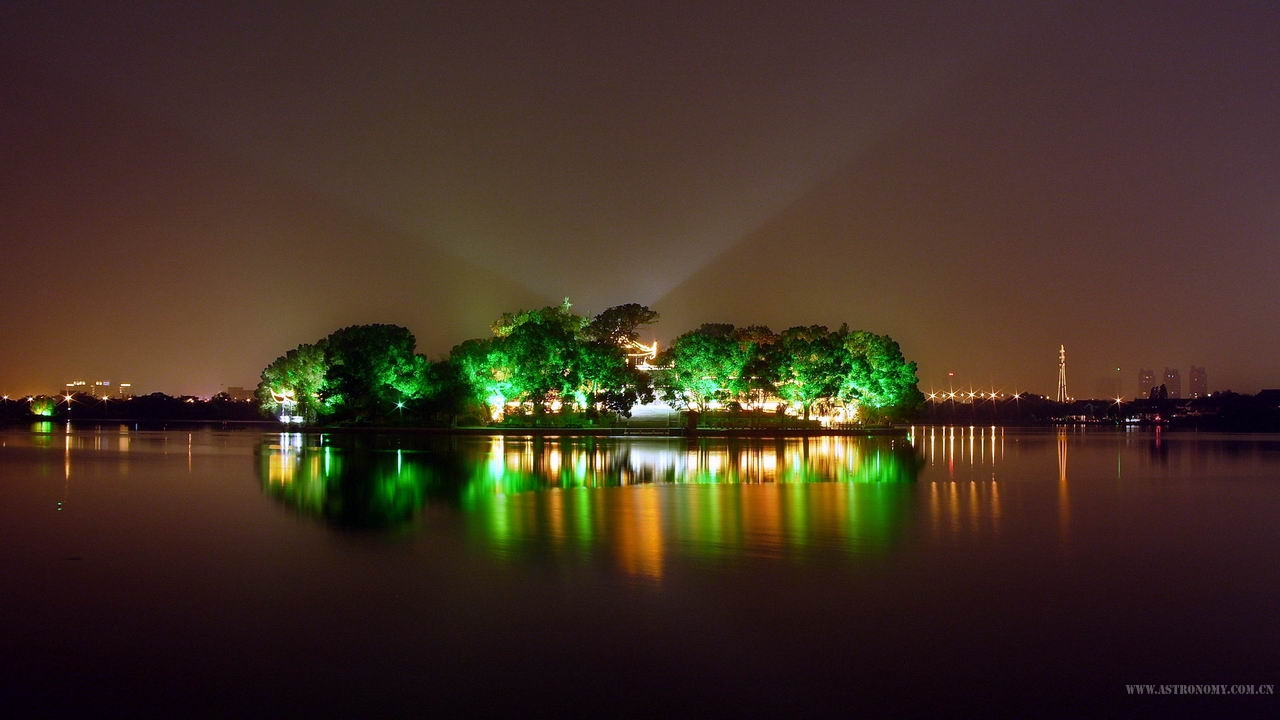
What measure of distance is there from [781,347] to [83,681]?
222 ft

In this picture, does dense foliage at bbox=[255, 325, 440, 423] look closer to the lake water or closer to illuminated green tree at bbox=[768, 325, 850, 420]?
illuminated green tree at bbox=[768, 325, 850, 420]

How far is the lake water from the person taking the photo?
7898 mm

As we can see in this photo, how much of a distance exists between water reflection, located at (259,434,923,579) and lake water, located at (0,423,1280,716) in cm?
16

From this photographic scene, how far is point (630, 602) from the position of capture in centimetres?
1102

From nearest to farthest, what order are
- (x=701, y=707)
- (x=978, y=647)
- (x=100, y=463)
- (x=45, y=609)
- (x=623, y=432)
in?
(x=701, y=707)
(x=978, y=647)
(x=45, y=609)
(x=100, y=463)
(x=623, y=432)

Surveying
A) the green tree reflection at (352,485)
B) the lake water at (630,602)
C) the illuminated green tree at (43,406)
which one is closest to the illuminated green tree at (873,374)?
the green tree reflection at (352,485)

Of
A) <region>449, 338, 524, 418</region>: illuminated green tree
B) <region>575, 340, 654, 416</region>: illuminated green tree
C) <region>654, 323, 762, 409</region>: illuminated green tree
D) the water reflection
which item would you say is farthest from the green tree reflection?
<region>654, 323, 762, 409</region>: illuminated green tree

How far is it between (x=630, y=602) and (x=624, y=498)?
37.1 feet

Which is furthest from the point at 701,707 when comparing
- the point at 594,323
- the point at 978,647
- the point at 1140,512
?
the point at 594,323

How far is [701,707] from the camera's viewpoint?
746 centimetres

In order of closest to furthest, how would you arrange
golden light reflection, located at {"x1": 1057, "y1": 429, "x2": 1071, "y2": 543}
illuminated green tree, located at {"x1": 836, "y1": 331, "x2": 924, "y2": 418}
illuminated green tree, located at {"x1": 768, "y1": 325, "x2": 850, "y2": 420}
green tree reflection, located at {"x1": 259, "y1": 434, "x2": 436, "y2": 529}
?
1. golden light reflection, located at {"x1": 1057, "y1": 429, "x2": 1071, "y2": 543}
2. green tree reflection, located at {"x1": 259, "y1": 434, "x2": 436, "y2": 529}
3. illuminated green tree, located at {"x1": 768, "y1": 325, "x2": 850, "y2": 420}
4. illuminated green tree, located at {"x1": 836, "y1": 331, "x2": 924, "y2": 418}

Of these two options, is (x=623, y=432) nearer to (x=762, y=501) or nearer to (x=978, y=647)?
(x=762, y=501)

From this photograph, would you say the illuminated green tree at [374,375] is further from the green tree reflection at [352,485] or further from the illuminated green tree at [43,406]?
the illuminated green tree at [43,406]

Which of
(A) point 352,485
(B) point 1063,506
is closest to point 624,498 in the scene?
(A) point 352,485
